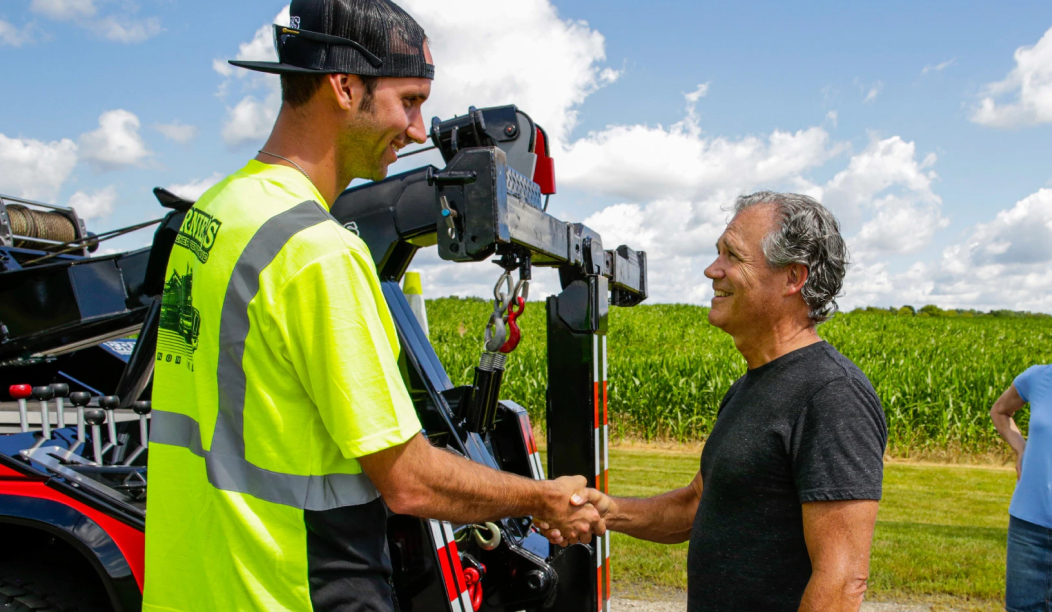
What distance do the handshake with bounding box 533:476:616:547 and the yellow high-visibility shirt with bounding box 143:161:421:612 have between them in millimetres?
891

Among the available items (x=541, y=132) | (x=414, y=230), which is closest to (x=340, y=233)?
(x=414, y=230)

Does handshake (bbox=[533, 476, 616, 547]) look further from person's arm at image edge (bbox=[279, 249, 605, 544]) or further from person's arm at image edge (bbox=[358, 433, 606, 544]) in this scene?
person's arm at image edge (bbox=[279, 249, 605, 544])

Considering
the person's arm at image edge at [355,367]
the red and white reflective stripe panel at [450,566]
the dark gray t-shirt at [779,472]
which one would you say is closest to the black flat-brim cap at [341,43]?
the person's arm at image edge at [355,367]

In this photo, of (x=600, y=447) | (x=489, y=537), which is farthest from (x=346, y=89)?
(x=600, y=447)

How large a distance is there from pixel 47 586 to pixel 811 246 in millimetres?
2657

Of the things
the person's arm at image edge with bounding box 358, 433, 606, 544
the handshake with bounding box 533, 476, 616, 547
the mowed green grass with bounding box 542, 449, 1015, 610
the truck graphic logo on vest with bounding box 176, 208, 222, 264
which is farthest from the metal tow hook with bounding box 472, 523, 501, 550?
the truck graphic logo on vest with bounding box 176, 208, 222, 264

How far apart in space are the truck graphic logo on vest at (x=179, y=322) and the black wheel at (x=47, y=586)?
1431 millimetres

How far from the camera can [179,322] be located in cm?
160

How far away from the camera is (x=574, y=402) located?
3.10 meters

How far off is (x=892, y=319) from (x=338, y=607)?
3633 cm

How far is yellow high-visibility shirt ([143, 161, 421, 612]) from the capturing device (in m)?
1.43

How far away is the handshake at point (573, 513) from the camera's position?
236 centimetres

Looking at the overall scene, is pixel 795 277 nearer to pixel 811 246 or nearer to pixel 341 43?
pixel 811 246

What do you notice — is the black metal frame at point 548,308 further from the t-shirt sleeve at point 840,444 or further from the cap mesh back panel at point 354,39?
the t-shirt sleeve at point 840,444
